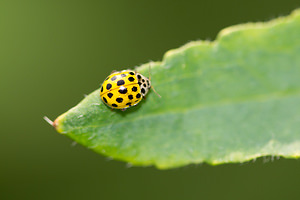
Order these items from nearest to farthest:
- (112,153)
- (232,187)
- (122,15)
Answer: (112,153), (232,187), (122,15)

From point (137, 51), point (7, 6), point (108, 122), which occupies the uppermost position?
point (7, 6)

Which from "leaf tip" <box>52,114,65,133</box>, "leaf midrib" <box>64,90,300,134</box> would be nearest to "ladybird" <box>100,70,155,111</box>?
"leaf midrib" <box>64,90,300,134</box>

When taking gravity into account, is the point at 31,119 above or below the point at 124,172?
above

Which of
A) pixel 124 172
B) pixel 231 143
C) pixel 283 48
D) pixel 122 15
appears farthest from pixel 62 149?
pixel 283 48

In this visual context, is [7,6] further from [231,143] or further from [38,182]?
[231,143]

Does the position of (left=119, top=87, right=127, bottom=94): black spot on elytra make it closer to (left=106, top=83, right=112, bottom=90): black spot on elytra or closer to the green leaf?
(left=106, top=83, right=112, bottom=90): black spot on elytra

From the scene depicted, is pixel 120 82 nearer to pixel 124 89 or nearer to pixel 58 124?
pixel 124 89

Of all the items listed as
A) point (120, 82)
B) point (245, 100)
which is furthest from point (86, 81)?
point (245, 100)
